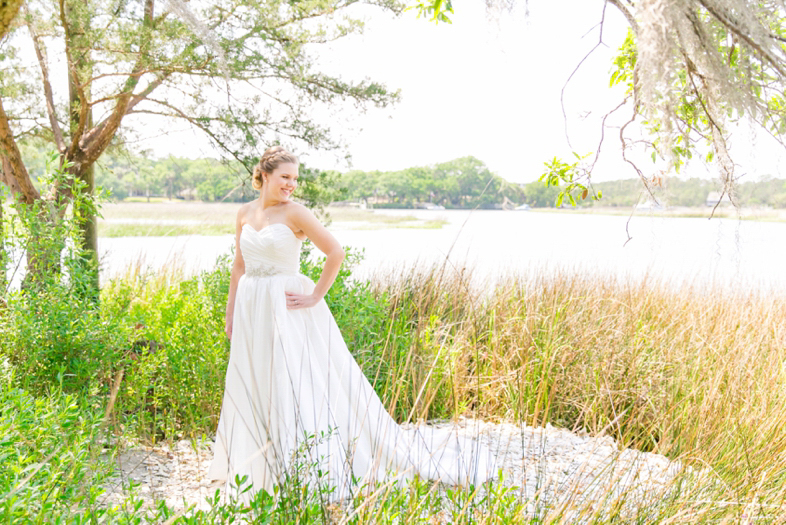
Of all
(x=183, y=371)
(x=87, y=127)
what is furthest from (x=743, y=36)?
(x=87, y=127)

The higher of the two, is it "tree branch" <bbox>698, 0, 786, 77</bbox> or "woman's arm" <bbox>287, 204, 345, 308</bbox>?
"tree branch" <bbox>698, 0, 786, 77</bbox>

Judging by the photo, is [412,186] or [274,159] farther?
[412,186]

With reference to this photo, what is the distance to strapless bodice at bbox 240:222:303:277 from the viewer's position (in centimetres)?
308

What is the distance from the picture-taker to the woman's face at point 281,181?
10.2 feet

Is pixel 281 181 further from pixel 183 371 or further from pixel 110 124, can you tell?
pixel 110 124

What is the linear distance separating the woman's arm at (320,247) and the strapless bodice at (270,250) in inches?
3.2

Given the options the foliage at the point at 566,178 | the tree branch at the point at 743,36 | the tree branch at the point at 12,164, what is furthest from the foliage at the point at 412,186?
the tree branch at the point at 743,36

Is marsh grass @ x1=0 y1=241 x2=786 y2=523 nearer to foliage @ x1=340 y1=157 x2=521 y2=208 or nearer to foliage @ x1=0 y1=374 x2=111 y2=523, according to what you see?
foliage @ x1=0 y1=374 x2=111 y2=523

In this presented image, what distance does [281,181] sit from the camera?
3111mm

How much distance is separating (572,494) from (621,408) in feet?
6.66

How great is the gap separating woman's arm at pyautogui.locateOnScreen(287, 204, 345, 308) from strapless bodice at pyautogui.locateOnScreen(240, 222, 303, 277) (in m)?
0.08

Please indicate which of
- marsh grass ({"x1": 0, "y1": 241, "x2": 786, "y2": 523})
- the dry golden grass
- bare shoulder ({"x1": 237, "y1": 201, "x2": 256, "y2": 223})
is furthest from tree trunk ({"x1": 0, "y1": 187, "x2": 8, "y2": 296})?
the dry golden grass

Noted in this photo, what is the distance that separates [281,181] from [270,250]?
0.37 meters

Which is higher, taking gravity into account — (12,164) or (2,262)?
(12,164)
